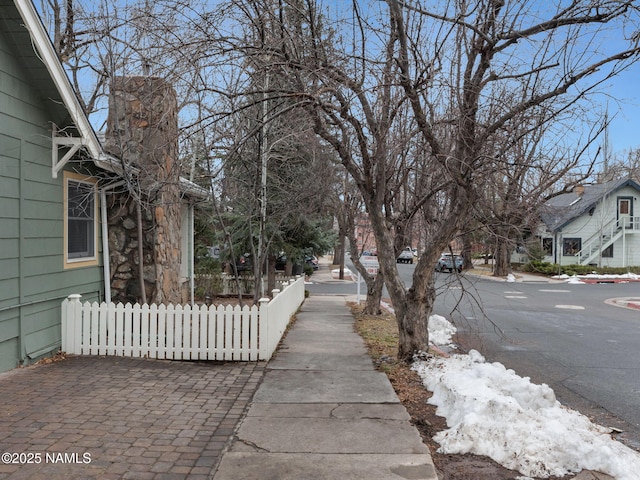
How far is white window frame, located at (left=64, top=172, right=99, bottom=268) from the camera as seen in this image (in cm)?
782


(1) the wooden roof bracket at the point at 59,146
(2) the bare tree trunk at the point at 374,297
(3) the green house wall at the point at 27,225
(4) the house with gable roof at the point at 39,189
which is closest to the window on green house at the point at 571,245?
(2) the bare tree trunk at the point at 374,297

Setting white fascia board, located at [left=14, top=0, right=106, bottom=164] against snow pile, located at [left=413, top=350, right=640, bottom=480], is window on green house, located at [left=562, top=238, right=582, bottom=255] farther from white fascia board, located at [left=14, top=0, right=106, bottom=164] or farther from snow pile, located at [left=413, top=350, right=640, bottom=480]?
white fascia board, located at [left=14, top=0, right=106, bottom=164]

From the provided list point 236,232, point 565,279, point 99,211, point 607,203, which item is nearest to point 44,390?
point 99,211

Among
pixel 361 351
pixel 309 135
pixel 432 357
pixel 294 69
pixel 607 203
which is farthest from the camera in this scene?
pixel 607 203

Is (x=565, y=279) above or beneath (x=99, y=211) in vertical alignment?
beneath

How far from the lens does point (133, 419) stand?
4.88 meters

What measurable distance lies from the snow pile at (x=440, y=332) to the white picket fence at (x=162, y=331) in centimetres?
453

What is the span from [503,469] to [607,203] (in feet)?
139

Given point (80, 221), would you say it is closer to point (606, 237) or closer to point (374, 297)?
point (374, 297)

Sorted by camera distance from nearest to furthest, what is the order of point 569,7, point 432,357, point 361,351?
point 569,7 < point 432,357 < point 361,351

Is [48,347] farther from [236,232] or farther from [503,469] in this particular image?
[236,232]

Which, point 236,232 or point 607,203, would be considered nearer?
point 236,232

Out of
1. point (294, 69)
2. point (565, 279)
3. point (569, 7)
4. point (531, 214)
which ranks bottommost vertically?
point (565, 279)

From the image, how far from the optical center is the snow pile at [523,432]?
395cm
